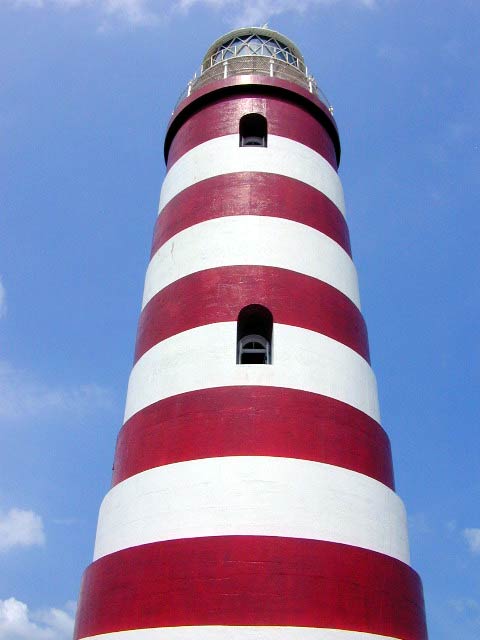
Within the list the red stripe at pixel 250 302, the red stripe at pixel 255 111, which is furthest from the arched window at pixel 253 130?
the red stripe at pixel 250 302

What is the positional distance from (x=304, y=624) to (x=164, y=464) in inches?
120

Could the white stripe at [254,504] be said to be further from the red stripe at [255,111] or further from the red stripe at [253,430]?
the red stripe at [255,111]

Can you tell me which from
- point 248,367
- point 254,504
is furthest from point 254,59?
point 254,504

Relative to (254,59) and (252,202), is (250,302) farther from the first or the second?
(254,59)

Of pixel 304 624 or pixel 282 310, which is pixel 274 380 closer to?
pixel 282 310

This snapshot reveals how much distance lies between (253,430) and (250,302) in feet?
7.83

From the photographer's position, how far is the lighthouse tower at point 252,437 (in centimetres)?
849

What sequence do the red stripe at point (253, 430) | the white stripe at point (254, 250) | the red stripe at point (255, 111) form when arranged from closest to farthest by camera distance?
the red stripe at point (253, 430) → the white stripe at point (254, 250) → the red stripe at point (255, 111)

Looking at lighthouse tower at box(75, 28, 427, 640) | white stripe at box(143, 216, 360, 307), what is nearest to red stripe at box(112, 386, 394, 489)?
lighthouse tower at box(75, 28, 427, 640)

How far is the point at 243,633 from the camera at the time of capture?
8.02 m

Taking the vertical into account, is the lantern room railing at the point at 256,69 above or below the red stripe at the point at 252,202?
above

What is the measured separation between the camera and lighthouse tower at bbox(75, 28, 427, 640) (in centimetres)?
849

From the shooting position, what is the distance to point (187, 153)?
14.0 metres

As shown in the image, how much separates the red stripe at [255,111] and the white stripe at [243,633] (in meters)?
9.60
